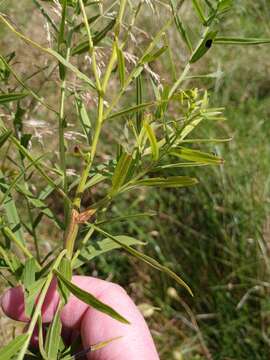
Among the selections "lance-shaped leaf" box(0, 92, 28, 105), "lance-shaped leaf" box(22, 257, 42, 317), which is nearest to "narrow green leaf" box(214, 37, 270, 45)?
"lance-shaped leaf" box(0, 92, 28, 105)

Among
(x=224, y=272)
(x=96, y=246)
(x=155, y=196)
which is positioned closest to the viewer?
(x=96, y=246)

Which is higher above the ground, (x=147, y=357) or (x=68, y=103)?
(x=68, y=103)

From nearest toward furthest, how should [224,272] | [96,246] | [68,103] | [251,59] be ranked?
1. [96,246]
2. [224,272]
3. [68,103]
4. [251,59]

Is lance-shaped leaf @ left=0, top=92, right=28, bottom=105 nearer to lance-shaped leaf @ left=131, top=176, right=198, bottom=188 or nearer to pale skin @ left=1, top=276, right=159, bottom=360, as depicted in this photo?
lance-shaped leaf @ left=131, top=176, right=198, bottom=188

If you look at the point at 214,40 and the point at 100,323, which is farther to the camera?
the point at 100,323

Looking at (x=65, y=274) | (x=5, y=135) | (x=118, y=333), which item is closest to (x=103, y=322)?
(x=118, y=333)

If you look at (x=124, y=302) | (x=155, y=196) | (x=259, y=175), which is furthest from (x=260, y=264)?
(x=124, y=302)

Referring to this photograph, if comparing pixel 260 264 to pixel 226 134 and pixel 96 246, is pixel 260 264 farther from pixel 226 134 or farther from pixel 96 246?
pixel 96 246
